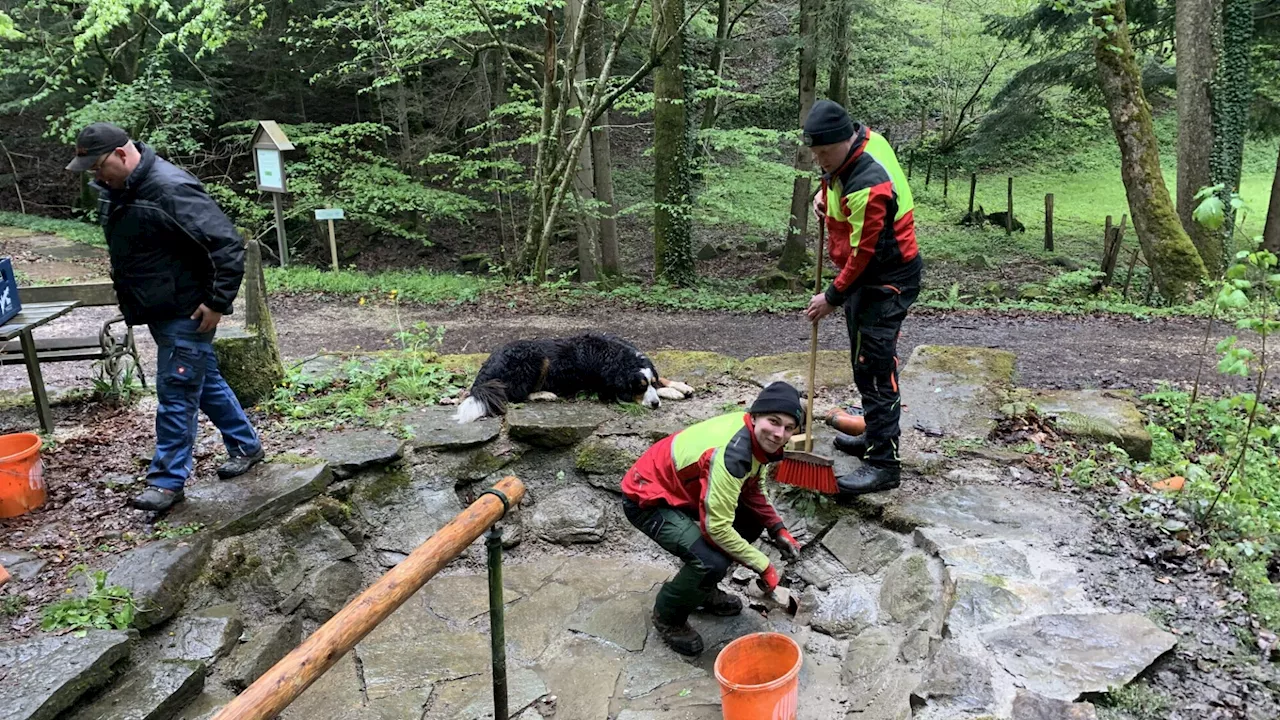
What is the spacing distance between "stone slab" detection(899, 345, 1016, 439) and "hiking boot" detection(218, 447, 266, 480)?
154 inches

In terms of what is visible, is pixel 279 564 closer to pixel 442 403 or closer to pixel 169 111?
pixel 442 403

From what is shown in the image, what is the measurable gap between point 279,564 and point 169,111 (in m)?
13.2

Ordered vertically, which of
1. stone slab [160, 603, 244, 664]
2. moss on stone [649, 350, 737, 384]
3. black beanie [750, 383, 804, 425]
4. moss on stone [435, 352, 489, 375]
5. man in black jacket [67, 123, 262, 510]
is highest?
man in black jacket [67, 123, 262, 510]

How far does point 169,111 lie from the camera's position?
13.9 m

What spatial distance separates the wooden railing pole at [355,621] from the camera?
6.04 feet

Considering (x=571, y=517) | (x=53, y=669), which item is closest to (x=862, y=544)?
(x=571, y=517)

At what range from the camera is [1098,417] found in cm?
474

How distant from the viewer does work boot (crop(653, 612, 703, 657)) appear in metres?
3.72

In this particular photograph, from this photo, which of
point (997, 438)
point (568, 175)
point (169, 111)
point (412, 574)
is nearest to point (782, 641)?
point (412, 574)

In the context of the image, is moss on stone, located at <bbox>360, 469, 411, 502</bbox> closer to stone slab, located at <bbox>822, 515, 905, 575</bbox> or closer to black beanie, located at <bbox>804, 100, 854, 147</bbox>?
stone slab, located at <bbox>822, 515, 905, 575</bbox>

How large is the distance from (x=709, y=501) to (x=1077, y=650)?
1.48m

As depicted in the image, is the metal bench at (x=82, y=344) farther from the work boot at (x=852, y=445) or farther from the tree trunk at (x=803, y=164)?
the tree trunk at (x=803, y=164)

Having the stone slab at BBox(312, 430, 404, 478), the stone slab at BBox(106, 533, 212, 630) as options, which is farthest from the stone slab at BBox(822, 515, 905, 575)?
the stone slab at BBox(106, 533, 212, 630)

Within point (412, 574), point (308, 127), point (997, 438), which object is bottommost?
point (997, 438)
